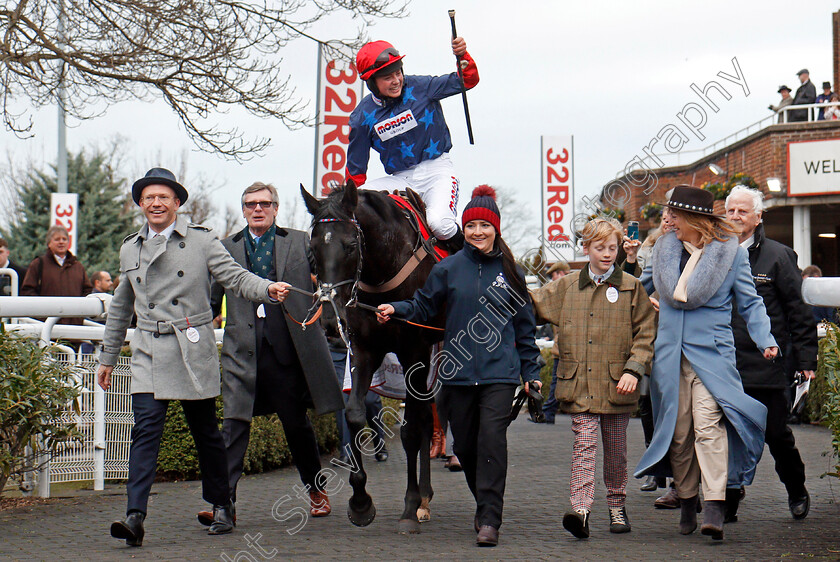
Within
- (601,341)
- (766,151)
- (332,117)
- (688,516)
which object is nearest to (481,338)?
(601,341)

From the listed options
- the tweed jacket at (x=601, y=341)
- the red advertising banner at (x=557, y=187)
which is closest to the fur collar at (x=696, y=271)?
the tweed jacket at (x=601, y=341)

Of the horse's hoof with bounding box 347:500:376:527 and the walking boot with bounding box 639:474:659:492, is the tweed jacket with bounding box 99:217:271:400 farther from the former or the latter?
the walking boot with bounding box 639:474:659:492

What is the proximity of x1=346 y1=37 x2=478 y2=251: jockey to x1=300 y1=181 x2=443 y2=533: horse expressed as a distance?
586 mm

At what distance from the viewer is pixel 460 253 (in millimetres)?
6211

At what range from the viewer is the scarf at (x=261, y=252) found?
6.66 m

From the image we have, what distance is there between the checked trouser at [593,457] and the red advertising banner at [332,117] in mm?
5348

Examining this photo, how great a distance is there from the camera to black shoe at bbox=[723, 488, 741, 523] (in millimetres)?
6281

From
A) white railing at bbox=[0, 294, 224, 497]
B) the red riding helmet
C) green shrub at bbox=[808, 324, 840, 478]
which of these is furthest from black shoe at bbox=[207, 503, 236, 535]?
green shrub at bbox=[808, 324, 840, 478]

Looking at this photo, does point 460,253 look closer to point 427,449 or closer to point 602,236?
point 602,236

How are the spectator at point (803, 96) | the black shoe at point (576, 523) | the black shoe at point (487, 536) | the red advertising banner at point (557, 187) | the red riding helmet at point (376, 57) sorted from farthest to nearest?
the spectator at point (803, 96), the red advertising banner at point (557, 187), the red riding helmet at point (376, 57), the black shoe at point (576, 523), the black shoe at point (487, 536)

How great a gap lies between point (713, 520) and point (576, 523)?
0.73 m

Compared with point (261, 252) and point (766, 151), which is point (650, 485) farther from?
point (766, 151)

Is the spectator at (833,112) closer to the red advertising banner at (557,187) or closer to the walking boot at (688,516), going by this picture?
the red advertising banner at (557,187)

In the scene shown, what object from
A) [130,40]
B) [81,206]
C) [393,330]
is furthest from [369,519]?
[81,206]
